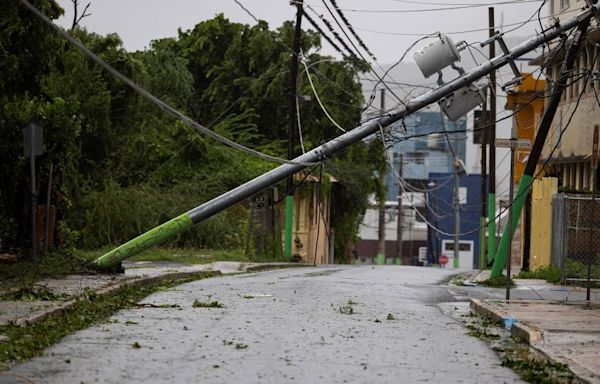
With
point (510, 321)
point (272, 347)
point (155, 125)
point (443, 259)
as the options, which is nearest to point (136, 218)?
point (155, 125)

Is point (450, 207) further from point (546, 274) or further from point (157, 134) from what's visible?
point (546, 274)

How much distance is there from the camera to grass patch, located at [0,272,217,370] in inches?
413

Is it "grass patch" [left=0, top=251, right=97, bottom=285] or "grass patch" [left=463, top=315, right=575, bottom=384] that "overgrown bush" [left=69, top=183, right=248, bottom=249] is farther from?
"grass patch" [left=463, top=315, right=575, bottom=384]

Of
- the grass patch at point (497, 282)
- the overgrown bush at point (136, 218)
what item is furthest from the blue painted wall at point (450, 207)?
the grass patch at point (497, 282)

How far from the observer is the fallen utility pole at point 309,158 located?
22.5 metres

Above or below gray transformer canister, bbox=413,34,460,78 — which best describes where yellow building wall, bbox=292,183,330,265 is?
below

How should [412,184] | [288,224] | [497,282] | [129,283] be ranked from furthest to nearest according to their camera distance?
[412,184], [288,224], [497,282], [129,283]

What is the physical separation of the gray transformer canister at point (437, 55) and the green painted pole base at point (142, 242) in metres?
6.17

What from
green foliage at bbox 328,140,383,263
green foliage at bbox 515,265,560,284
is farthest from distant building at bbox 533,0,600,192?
green foliage at bbox 328,140,383,263

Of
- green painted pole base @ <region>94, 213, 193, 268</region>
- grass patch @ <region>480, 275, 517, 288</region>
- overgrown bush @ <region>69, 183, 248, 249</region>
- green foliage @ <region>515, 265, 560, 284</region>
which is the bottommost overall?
grass patch @ <region>480, 275, 517, 288</region>

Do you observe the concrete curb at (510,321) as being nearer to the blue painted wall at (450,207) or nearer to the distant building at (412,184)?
the blue painted wall at (450,207)

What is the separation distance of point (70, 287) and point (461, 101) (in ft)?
34.6

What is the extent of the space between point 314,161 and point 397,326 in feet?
33.8

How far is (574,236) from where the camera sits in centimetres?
3034
